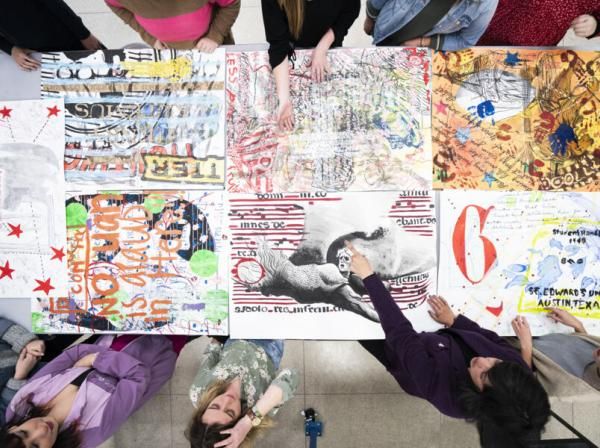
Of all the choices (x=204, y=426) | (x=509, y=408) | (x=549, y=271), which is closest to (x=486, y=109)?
(x=549, y=271)

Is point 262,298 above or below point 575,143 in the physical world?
below

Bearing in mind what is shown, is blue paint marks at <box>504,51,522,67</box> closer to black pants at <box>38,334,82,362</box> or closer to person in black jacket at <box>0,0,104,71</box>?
person in black jacket at <box>0,0,104,71</box>

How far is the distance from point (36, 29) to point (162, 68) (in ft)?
1.40

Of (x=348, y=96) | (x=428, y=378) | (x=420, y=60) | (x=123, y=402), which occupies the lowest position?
(x=123, y=402)

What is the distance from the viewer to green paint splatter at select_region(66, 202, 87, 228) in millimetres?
1361

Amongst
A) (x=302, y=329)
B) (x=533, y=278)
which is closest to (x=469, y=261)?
(x=533, y=278)

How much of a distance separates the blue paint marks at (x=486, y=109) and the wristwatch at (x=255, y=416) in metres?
1.25

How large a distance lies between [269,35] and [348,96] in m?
0.33

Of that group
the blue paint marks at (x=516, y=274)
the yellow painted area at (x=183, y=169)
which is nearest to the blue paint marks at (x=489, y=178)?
the blue paint marks at (x=516, y=274)

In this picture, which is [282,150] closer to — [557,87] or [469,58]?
[469,58]

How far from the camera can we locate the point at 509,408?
0.97m

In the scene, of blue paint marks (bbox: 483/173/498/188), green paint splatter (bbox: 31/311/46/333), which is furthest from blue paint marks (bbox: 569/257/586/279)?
green paint splatter (bbox: 31/311/46/333)

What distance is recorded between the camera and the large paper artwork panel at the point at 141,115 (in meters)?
1.34

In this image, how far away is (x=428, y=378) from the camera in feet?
3.70
